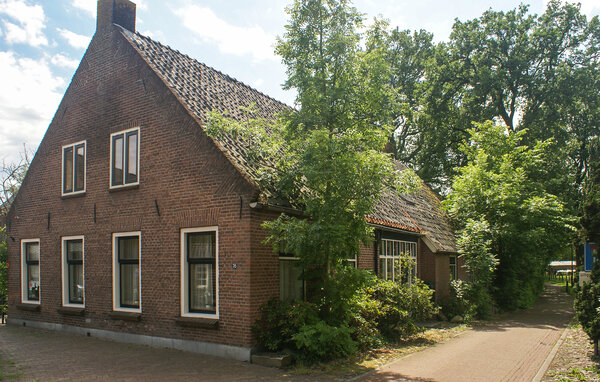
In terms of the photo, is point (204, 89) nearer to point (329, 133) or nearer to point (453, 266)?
point (329, 133)

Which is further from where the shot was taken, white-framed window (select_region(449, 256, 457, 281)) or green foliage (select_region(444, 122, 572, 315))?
white-framed window (select_region(449, 256, 457, 281))

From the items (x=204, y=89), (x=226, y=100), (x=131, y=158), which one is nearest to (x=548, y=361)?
(x=226, y=100)

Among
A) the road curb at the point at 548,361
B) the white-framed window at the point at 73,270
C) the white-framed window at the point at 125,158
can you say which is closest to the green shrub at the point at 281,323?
the road curb at the point at 548,361

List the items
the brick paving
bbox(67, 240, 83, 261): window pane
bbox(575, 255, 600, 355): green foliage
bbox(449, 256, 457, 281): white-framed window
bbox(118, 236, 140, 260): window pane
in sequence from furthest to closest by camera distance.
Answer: bbox(449, 256, 457, 281): white-framed window → bbox(67, 240, 83, 261): window pane → bbox(118, 236, 140, 260): window pane → bbox(575, 255, 600, 355): green foliage → the brick paving

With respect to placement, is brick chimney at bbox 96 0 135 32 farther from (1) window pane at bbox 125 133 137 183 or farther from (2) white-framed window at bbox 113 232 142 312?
(2) white-framed window at bbox 113 232 142 312

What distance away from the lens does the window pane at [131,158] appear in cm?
1263

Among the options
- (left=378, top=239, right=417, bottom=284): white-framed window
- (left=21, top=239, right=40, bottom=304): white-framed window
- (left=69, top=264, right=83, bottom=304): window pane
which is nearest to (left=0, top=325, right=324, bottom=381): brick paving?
(left=69, top=264, right=83, bottom=304): window pane

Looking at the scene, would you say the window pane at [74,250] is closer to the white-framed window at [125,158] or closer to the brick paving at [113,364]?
the white-framed window at [125,158]

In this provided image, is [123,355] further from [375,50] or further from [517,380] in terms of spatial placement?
[375,50]

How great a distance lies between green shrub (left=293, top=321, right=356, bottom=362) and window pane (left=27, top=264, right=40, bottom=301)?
10154 mm

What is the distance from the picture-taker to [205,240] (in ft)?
36.1

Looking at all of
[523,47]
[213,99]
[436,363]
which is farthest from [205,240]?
[523,47]

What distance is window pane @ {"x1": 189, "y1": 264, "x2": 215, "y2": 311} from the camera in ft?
35.4

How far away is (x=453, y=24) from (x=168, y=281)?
29567 millimetres
